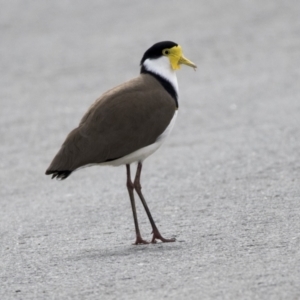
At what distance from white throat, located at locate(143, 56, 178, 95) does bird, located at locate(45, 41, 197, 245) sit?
13cm

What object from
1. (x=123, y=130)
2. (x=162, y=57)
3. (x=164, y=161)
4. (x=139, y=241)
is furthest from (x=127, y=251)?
(x=164, y=161)

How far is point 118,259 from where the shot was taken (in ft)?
23.6

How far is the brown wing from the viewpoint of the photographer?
7715mm

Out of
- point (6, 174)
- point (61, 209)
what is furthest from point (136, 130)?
point (6, 174)

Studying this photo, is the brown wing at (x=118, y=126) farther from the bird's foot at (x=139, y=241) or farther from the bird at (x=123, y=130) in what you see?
the bird's foot at (x=139, y=241)

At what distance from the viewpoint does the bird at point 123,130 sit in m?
7.71

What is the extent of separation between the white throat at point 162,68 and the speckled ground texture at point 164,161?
1239mm

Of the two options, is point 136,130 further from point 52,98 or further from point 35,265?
point 52,98

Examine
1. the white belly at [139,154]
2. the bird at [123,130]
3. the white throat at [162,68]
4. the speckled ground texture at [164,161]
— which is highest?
the white throat at [162,68]

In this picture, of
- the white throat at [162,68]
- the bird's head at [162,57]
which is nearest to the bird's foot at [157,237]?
the white throat at [162,68]

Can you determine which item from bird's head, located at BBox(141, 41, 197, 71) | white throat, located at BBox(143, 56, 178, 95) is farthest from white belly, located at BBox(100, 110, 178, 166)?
bird's head, located at BBox(141, 41, 197, 71)

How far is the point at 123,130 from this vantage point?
7.89 m

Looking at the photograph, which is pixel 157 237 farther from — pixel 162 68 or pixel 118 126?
pixel 162 68

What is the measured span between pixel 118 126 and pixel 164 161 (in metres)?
3.84
